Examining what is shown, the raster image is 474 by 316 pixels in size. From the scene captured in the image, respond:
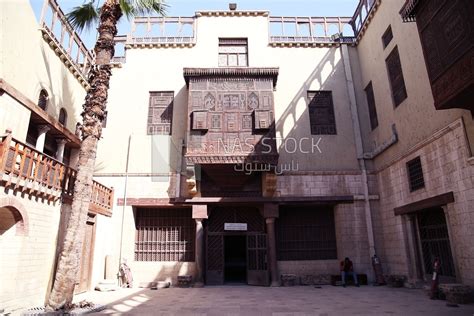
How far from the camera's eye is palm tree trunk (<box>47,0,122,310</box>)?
7.52 m

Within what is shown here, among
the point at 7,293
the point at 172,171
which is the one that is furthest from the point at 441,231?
the point at 7,293

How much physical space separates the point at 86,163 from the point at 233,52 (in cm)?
985

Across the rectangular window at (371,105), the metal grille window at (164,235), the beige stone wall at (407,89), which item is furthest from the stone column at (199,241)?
the rectangular window at (371,105)

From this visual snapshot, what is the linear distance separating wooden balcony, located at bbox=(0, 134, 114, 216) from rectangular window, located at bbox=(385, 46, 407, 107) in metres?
11.9

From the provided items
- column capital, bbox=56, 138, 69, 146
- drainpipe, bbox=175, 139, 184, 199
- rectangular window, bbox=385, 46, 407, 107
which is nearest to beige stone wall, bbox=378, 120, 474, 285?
rectangular window, bbox=385, 46, 407, 107

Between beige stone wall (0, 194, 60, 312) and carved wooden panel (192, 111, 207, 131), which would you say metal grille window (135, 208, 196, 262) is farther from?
beige stone wall (0, 194, 60, 312)

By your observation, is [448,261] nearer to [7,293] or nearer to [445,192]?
[445,192]

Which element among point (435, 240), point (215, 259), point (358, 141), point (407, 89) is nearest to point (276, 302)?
point (215, 259)

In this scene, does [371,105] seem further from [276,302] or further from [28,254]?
[28,254]

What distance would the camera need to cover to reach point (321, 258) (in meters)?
13.4

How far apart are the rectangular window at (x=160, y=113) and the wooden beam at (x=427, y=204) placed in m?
10.0

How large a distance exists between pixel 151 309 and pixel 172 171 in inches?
262

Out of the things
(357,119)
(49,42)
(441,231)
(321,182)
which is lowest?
(441,231)

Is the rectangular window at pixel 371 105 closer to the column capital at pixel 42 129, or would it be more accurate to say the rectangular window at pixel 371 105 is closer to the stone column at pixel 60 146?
the stone column at pixel 60 146
